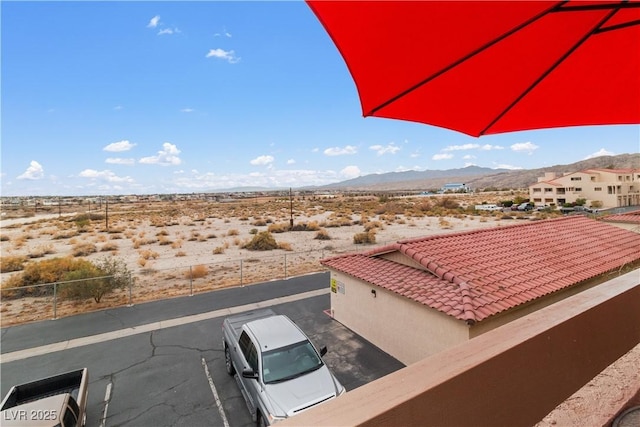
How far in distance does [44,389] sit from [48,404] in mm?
1496

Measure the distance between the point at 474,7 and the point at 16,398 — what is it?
9.63 meters

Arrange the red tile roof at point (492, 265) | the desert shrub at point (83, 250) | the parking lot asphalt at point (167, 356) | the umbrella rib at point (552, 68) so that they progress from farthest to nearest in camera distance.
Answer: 1. the desert shrub at point (83, 250)
2. the red tile roof at point (492, 265)
3. the parking lot asphalt at point (167, 356)
4. the umbrella rib at point (552, 68)

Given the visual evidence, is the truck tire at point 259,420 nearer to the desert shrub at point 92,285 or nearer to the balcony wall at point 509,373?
the balcony wall at point 509,373

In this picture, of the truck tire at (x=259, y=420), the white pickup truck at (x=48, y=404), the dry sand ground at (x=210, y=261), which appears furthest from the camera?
the truck tire at (x=259, y=420)

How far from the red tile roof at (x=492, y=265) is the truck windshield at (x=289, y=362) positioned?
3.21 meters

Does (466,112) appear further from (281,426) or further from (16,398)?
(16,398)

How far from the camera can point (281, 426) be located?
0.94 m

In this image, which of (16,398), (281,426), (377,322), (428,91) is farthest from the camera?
(377,322)

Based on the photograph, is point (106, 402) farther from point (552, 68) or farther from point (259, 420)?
point (552, 68)

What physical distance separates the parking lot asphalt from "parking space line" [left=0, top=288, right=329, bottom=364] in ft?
0.13

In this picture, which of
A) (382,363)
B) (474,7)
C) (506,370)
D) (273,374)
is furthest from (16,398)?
(474,7)

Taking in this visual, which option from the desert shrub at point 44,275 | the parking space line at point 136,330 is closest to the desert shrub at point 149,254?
the desert shrub at point 44,275

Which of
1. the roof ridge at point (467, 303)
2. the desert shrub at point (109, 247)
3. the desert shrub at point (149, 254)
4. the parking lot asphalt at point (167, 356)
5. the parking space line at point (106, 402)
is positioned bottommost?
the parking space line at point (106, 402)

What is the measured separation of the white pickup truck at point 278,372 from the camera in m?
6.05
